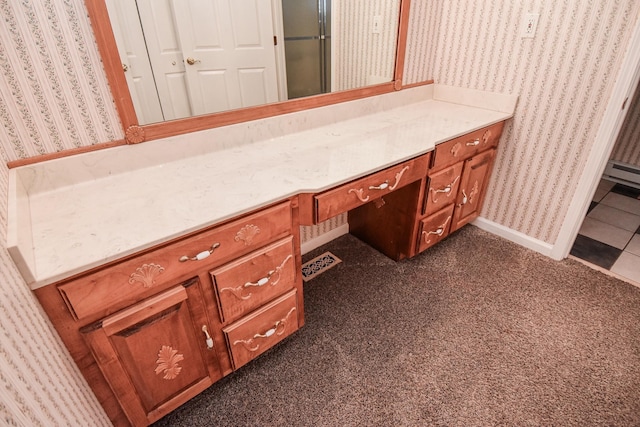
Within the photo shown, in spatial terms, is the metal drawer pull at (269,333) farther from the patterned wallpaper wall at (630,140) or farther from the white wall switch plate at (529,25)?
the patterned wallpaper wall at (630,140)

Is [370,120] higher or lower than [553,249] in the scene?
higher

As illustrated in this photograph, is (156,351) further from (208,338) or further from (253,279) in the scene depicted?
(253,279)

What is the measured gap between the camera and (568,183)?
1896 millimetres

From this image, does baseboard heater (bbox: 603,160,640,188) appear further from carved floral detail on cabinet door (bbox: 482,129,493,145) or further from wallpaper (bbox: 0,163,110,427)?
wallpaper (bbox: 0,163,110,427)

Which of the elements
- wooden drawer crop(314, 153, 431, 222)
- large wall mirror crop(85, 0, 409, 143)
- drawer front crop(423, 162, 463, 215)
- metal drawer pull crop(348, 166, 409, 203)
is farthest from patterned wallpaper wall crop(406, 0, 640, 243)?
metal drawer pull crop(348, 166, 409, 203)

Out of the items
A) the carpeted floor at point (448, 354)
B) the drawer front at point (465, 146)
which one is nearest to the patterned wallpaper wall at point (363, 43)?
the drawer front at point (465, 146)

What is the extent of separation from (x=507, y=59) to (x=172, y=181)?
6.22 ft

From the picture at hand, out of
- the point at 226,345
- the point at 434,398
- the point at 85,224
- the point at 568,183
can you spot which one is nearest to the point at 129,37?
the point at 85,224

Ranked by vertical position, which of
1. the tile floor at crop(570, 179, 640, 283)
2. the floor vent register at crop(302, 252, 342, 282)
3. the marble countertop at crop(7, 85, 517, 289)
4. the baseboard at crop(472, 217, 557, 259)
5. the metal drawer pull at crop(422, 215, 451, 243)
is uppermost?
the marble countertop at crop(7, 85, 517, 289)

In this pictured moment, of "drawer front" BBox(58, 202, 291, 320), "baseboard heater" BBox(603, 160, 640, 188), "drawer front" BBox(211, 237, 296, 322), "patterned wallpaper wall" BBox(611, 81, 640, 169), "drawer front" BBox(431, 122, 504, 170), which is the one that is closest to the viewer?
"drawer front" BBox(58, 202, 291, 320)

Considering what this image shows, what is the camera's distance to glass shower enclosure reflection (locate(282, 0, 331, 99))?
63.7 inches

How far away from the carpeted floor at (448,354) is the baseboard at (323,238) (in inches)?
9.4

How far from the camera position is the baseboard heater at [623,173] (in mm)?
2920

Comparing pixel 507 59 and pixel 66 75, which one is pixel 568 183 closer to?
pixel 507 59
